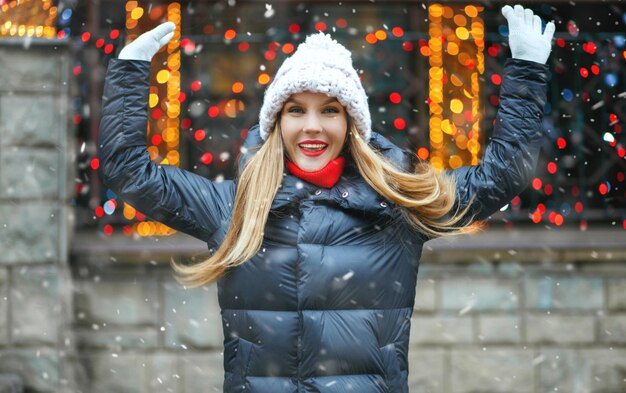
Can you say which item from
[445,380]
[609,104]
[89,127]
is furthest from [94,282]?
[609,104]

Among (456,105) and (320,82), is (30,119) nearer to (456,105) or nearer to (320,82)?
(456,105)

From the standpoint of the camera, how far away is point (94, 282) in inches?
219

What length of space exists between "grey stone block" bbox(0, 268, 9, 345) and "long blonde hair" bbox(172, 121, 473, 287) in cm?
284

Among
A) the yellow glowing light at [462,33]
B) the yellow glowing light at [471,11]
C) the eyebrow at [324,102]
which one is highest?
the yellow glowing light at [471,11]

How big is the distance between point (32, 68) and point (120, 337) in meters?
1.66

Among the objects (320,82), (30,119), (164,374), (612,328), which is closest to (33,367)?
(164,374)

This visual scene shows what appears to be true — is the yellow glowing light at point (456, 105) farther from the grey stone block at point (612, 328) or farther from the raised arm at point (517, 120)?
the raised arm at point (517, 120)

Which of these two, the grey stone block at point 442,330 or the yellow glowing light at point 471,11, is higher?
the yellow glowing light at point 471,11

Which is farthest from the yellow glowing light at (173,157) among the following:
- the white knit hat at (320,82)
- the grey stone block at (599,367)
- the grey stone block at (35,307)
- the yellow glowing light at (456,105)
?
the white knit hat at (320,82)

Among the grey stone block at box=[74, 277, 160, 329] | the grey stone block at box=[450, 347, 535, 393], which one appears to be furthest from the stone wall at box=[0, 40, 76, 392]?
the grey stone block at box=[450, 347, 535, 393]

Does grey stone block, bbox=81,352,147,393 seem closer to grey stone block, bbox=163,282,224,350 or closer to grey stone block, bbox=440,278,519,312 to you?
grey stone block, bbox=163,282,224,350

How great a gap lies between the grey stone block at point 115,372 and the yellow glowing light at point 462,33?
2757mm

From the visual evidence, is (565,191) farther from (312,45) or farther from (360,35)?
(312,45)

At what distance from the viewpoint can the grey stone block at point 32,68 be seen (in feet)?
17.5
